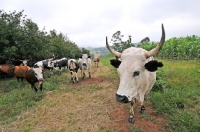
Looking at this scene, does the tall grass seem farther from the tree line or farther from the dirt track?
the tree line

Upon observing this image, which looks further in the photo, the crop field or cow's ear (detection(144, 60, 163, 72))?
the crop field

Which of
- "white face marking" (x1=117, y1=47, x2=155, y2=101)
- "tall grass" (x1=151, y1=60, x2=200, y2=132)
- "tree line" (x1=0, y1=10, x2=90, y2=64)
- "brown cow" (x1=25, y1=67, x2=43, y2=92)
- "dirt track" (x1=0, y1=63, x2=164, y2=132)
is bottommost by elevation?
"dirt track" (x1=0, y1=63, x2=164, y2=132)

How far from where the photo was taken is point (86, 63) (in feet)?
37.3

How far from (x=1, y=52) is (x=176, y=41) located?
18737 millimetres

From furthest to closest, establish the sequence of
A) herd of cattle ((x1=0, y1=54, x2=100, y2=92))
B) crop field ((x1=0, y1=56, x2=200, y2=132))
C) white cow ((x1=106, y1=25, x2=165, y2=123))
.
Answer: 1. herd of cattle ((x1=0, y1=54, x2=100, y2=92))
2. crop field ((x1=0, y1=56, x2=200, y2=132))
3. white cow ((x1=106, y1=25, x2=165, y2=123))

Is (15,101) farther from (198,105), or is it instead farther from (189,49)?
(189,49)

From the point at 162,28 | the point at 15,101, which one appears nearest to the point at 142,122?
the point at 162,28

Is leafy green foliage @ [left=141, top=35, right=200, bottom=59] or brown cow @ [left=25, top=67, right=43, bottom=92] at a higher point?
leafy green foliage @ [left=141, top=35, right=200, bottom=59]

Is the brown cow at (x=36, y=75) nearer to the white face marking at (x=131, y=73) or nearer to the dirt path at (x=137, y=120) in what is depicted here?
the dirt path at (x=137, y=120)

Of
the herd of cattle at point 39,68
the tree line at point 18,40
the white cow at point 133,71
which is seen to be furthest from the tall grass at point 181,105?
the tree line at point 18,40

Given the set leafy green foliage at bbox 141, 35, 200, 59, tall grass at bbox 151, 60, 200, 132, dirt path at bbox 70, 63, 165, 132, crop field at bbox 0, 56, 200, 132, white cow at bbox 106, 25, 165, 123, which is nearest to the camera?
white cow at bbox 106, 25, 165, 123

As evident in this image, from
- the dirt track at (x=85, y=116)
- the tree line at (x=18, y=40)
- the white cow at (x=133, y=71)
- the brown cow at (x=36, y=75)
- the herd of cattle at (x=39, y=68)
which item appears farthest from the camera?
the tree line at (x=18, y=40)

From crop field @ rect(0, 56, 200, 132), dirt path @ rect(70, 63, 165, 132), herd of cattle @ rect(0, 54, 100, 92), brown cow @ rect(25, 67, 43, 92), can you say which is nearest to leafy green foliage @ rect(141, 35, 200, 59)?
crop field @ rect(0, 56, 200, 132)

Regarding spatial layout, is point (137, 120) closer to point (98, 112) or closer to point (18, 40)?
point (98, 112)
